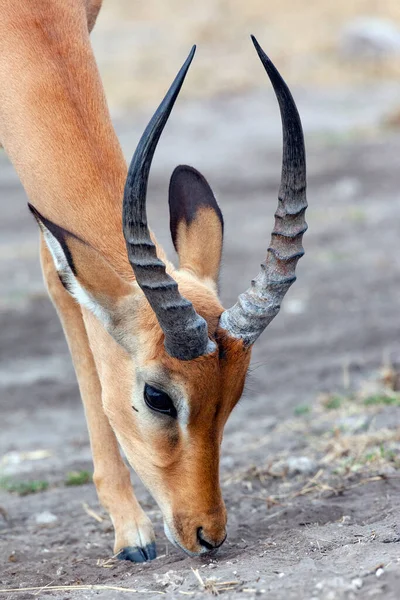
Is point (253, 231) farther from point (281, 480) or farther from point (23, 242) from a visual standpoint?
point (281, 480)

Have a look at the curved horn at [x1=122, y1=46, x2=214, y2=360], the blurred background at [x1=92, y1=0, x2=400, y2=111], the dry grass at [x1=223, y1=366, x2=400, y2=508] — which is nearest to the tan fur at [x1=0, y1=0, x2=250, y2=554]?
the curved horn at [x1=122, y1=46, x2=214, y2=360]

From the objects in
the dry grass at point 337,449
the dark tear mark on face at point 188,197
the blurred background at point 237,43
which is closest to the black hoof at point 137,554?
the dry grass at point 337,449

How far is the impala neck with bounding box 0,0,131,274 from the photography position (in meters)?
4.98

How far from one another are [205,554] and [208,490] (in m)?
0.36

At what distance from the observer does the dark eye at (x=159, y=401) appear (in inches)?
178

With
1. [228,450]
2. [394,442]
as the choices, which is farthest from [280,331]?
[394,442]

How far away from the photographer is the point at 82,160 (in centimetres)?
500

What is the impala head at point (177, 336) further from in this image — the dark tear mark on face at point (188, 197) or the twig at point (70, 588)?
the dark tear mark on face at point (188, 197)

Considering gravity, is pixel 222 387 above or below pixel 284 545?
above

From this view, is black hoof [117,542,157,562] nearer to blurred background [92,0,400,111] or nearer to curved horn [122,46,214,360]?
curved horn [122,46,214,360]

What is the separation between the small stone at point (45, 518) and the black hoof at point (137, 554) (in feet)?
3.05

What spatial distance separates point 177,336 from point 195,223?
1.10m

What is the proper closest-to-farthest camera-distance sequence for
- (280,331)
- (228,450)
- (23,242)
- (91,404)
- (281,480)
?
(91,404) < (281,480) < (228,450) < (280,331) < (23,242)

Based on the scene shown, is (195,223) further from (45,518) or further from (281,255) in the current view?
(45,518)
